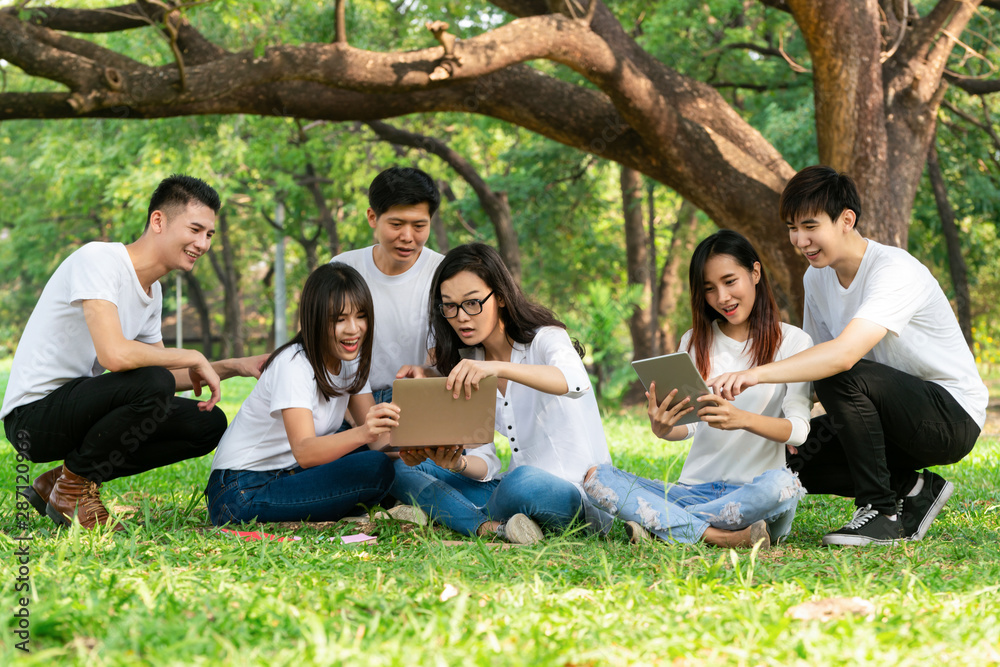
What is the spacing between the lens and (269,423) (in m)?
3.56

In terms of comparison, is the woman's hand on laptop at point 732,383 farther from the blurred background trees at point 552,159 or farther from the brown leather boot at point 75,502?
the blurred background trees at point 552,159

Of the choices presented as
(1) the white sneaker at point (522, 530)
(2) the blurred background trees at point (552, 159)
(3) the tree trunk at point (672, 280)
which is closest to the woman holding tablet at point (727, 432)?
(1) the white sneaker at point (522, 530)

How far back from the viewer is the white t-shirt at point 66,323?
3363mm

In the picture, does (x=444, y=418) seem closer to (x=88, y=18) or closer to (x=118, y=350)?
(x=118, y=350)

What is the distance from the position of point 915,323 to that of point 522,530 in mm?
1841

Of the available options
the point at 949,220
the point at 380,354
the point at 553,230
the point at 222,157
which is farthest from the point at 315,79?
the point at 553,230

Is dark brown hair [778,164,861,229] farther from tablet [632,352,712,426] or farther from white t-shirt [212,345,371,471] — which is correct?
white t-shirt [212,345,371,471]

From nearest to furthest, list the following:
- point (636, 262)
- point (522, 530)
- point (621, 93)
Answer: point (522, 530) < point (621, 93) < point (636, 262)

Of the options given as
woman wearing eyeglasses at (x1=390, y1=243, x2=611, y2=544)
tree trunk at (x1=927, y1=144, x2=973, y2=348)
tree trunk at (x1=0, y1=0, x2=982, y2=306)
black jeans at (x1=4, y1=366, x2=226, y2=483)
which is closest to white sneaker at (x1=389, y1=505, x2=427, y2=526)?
woman wearing eyeglasses at (x1=390, y1=243, x2=611, y2=544)

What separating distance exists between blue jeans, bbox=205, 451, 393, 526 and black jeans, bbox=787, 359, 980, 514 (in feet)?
6.17

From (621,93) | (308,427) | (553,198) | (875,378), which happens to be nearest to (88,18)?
(621,93)

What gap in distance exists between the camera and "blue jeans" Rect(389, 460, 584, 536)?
3.15m

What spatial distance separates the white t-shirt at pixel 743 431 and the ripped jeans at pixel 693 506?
0.17 meters

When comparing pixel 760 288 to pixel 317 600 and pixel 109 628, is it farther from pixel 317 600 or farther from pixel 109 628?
pixel 109 628
